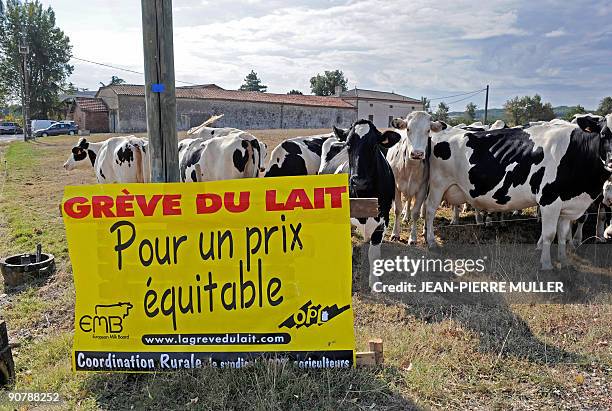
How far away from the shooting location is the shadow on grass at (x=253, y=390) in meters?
3.21

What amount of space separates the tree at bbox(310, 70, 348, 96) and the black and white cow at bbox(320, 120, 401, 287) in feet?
250

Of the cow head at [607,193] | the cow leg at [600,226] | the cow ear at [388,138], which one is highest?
the cow ear at [388,138]

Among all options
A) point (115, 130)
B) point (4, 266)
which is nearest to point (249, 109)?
point (115, 130)

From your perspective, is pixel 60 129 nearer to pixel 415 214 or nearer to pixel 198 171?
pixel 198 171

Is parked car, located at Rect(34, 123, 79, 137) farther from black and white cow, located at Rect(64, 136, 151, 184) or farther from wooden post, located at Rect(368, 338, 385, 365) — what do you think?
wooden post, located at Rect(368, 338, 385, 365)

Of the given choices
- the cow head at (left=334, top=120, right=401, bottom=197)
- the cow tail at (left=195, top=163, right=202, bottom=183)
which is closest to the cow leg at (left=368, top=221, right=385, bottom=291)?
the cow head at (left=334, top=120, right=401, bottom=197)

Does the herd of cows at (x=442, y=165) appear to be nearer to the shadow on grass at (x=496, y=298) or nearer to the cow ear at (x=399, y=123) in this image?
the cow ear at (x=399, y=123)

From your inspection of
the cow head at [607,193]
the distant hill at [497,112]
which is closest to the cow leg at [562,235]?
the cow head at [607,193]

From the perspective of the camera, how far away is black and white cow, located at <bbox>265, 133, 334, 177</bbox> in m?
8.80

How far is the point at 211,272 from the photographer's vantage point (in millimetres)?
3641

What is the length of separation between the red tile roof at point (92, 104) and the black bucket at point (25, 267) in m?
48.3

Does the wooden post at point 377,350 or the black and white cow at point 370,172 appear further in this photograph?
the black and white cow at point 370,172

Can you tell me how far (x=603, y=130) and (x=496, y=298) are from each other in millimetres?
2572

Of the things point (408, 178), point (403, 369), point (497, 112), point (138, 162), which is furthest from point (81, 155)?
point (497, 112)
